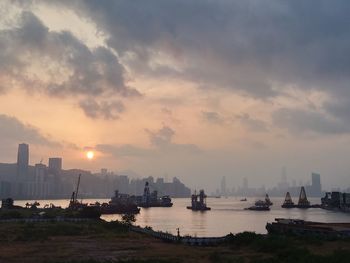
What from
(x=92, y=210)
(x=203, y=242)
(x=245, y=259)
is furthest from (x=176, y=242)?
(x=92, y=210)

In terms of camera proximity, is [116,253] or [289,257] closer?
[289,257]

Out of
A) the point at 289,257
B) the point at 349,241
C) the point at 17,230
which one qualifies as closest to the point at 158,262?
the point at 289,257

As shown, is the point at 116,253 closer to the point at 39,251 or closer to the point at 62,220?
the point at 39,251

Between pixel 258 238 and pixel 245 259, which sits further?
pixel 258 238

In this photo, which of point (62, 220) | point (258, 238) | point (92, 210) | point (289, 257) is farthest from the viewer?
point (92, 210)

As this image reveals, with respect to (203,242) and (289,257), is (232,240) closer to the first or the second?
(203,242)

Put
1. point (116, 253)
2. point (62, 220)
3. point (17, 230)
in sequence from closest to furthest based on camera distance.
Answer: point (116, 253), point (17, 230), point (62, 220)
